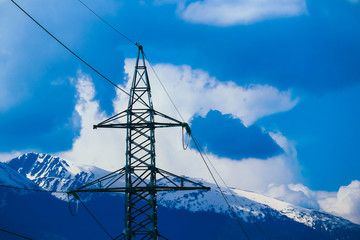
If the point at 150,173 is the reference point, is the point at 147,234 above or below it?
below

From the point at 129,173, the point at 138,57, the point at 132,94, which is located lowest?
the point at 129,173

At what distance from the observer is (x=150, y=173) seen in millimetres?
21109

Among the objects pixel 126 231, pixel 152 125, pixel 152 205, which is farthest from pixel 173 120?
pixel 126 231

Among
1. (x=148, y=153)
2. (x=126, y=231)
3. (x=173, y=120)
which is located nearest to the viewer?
(x=126, y=231)

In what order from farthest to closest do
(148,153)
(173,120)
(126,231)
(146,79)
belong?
(146,79) → (173,120) → (148,153) → (126,231)

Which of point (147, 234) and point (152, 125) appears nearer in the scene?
point (147, 234)

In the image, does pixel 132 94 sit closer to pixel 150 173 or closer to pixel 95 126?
pixel 95 126

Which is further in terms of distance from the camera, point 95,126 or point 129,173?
point 95,126

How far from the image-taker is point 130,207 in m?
20.6

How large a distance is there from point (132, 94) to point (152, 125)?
3.29 m

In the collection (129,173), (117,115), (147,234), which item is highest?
(117,115)

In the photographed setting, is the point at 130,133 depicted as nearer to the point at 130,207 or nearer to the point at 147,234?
the point at 130,207

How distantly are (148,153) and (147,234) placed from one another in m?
4.34

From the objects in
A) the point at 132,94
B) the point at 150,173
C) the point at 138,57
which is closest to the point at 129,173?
the point at 150,173
